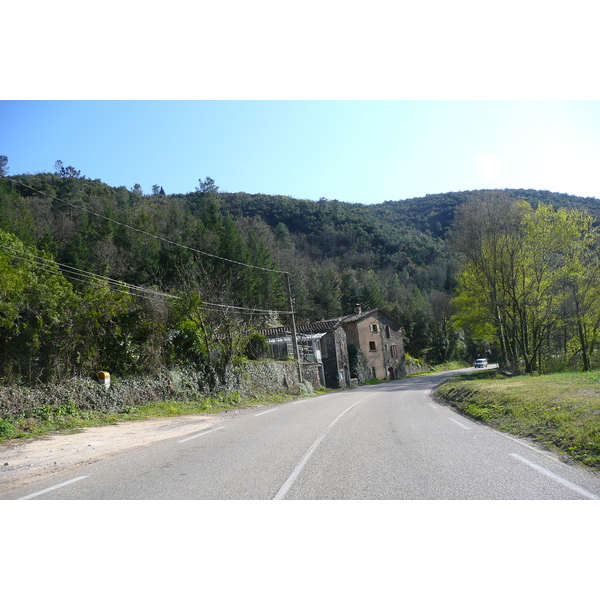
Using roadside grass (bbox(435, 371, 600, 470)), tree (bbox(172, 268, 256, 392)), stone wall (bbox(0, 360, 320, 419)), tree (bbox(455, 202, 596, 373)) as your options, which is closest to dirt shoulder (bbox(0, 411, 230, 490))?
stone wall (bbox(0, 360, 320, 419))

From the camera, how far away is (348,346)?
53.0 meters

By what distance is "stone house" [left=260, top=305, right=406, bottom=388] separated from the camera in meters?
46.7

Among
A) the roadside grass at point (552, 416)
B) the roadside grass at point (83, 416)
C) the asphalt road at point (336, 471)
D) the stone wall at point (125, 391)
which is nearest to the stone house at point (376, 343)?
the stone wall at point (125, 391)

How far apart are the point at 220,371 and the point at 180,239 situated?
28.9 meters

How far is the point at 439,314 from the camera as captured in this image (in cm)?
7431

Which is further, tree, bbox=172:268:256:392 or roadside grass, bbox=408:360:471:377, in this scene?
roadside grass, bbox=408:360:471:377

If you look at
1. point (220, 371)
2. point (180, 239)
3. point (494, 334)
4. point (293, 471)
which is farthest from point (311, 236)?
point (293, 471)

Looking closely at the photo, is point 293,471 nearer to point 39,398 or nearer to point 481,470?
point 481,470

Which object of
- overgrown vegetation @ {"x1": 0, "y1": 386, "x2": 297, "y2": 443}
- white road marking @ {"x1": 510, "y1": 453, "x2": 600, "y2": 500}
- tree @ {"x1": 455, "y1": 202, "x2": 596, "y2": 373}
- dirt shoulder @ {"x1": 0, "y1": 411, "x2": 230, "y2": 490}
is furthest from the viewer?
tree @ {"x1": 455, "y1": 202, "x2": 596, "y2": 373}

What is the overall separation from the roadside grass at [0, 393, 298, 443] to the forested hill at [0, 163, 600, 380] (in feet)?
7.84

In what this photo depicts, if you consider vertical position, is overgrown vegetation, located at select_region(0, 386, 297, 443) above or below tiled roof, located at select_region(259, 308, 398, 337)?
below

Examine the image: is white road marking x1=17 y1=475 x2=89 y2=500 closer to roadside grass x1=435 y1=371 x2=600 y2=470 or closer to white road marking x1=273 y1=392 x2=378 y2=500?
white road marking x1=273 y1=392 x2=378 y2=500

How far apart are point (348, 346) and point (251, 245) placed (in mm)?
16981

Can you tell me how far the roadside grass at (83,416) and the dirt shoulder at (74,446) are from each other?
66 centimetres
